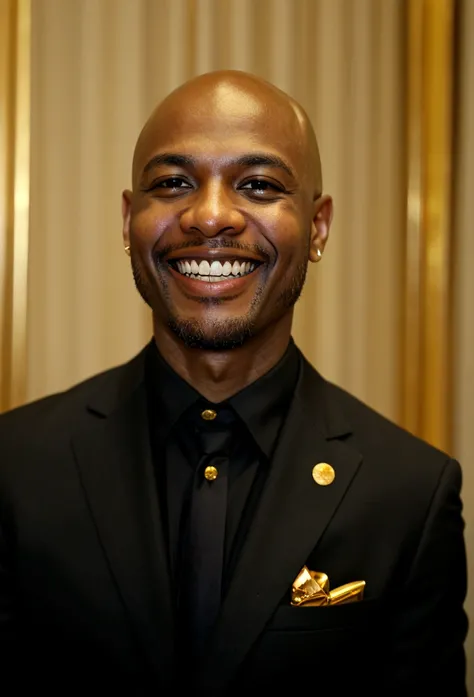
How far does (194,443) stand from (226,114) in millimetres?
434

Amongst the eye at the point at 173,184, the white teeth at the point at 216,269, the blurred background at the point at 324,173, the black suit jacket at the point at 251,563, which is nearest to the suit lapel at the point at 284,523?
the black suit jacket at the point at 251,563

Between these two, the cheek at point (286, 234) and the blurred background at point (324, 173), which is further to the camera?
the blurred background at point (324, 173)

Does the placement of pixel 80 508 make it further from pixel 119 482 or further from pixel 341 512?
pixel 341 512

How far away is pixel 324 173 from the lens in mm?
1741

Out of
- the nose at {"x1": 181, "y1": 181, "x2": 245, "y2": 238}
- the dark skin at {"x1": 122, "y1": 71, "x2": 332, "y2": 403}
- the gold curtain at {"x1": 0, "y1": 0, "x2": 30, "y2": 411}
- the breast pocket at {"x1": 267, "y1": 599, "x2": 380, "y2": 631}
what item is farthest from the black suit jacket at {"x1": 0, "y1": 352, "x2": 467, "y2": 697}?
the gold curtain at {"x1": 0, "y1": 0, "x2": 30, "y2": 411}

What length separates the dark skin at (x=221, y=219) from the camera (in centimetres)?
98

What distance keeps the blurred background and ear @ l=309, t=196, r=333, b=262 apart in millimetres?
604

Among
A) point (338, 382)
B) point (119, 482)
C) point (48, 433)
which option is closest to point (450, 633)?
point (119, 482)

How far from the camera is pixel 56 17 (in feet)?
5.26

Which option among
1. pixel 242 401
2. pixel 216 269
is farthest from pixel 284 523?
pixel 216 269

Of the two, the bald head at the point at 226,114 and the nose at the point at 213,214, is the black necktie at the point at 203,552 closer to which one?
the nose at the point at 213,214

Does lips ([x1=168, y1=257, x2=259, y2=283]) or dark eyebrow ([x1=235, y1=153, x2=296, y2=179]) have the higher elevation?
dark eyebrow ([x1=235, y1=153, x2=296, y2=179])

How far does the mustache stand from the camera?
38.0 inches

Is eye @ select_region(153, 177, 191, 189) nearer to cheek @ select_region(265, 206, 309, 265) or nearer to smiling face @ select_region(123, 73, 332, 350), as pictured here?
smiling face @ select_region(123, 73, 332, 350)
